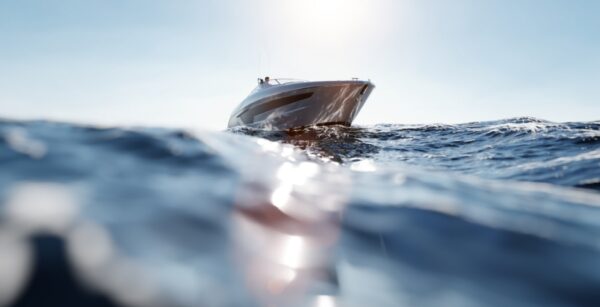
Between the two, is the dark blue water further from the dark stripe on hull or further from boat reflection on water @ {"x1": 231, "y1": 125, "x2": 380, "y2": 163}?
the dark stripe on hull

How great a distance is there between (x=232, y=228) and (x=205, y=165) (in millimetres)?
838

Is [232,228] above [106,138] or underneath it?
underneath

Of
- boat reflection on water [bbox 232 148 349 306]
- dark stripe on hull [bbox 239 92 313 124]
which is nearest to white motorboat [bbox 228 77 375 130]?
dark stripe on hull [bbox 239 92 313 124]

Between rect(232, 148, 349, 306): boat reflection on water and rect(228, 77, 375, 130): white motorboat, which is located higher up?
rect(228, 77, 375, 130): white motorboat

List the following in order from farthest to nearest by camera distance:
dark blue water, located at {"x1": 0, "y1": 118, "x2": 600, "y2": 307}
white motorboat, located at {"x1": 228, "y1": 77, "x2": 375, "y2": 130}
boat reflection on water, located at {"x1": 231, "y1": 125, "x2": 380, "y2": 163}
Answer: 1. white motorboat, located at {"x1": 228, "y1": 77, "x2": 375, "y2": 130}
2. boat reflection on water, located at {"x1": 231, "y1": 125, "x2": 380, "y2": 163}
3. dark blue water, located at {"x1": 0, "y1": 118, "x2": 600, "y2": 307}

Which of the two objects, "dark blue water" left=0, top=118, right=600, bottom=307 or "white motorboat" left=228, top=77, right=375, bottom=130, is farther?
"white motorboat" left=228, top=77, right=375, bottom=130

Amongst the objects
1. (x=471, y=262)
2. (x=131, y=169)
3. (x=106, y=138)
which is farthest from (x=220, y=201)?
(x=106, y=138)

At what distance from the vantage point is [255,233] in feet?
3.63

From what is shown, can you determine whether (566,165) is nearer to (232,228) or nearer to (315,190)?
(315,190)

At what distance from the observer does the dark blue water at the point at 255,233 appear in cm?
76

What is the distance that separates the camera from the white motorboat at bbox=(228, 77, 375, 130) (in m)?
11.0

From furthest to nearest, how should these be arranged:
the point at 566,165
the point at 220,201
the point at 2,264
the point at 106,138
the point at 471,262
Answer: the point at 566,165 < the point at 106,138 < the point at 220,201 < the point at 471,262 < the point at 2,264

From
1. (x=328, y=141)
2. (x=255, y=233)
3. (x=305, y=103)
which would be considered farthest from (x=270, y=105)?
(x=255, y=233)

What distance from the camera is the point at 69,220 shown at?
0.92m
